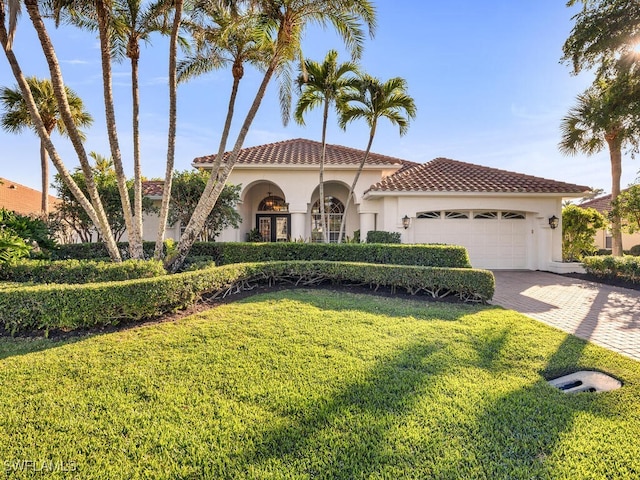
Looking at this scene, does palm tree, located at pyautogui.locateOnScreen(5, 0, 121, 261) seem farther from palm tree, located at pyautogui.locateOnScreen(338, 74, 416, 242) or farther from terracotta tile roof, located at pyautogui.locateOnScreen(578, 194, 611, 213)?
terracotta tile roof, located at pyautogui.locateOnScreen(578, 194, 611, 213)

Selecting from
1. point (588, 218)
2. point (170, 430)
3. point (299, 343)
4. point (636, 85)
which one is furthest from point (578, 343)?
point (588, 218)

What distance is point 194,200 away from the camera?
37.7 feet

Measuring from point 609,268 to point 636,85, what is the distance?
6.98 m

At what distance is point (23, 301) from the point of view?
511 centimetres

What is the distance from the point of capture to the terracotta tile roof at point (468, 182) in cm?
1353

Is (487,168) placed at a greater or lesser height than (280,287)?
greater

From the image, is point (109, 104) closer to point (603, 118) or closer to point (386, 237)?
point (386, 237)

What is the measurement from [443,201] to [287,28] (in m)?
9.76

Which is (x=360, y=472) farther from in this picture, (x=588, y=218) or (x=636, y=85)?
(x=588, y=218)

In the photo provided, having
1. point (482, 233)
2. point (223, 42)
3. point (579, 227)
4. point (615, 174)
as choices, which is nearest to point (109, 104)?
point (223, 42)

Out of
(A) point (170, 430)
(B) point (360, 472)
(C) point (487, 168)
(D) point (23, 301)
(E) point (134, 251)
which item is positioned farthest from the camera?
(C) point (487, 168)

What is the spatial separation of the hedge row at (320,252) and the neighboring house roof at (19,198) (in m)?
16.7

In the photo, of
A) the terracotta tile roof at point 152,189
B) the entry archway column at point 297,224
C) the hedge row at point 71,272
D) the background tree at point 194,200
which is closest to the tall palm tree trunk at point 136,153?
the hedge row at point 71,272

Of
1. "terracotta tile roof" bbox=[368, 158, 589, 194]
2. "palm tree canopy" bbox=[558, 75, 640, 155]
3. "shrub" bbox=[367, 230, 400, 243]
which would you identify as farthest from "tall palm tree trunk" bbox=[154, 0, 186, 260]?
"palm tree canopy" bbox=[558, 75, 640, 155]
